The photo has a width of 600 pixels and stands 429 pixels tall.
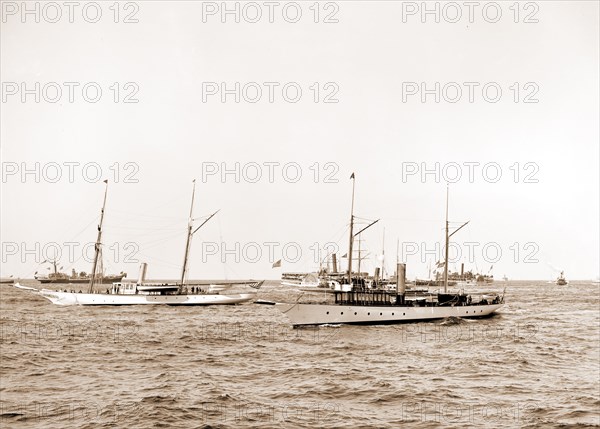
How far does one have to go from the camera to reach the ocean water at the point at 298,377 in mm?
19547

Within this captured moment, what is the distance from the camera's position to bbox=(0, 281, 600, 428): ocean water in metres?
19.5

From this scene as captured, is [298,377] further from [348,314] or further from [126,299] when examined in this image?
[126,299]

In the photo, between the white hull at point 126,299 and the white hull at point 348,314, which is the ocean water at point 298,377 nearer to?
the white hull at point 348,314

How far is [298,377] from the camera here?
1054 inches

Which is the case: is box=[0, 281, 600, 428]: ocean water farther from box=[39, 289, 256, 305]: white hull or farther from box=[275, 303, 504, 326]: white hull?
box=[39, 289, 256, 305]: white hull

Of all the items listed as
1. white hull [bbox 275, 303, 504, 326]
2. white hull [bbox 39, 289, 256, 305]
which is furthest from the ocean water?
white hull [bbox 39, 289, 256, 305]

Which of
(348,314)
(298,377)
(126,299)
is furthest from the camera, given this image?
(126,299)

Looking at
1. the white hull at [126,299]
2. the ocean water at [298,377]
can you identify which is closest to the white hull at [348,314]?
the ocean water at [298,377]

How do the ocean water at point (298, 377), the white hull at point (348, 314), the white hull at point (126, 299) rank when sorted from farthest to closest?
1. the white hull at point (126, 299)
2. the white hull at point (348, 314)
3. the ocean water at point (298, 377)

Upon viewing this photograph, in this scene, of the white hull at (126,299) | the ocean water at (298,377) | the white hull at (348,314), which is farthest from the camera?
the white hull at (126,299)

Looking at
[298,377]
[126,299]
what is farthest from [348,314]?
[126,299]

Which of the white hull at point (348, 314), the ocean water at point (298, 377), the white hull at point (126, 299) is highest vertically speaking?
the white hull at point (348, 314)

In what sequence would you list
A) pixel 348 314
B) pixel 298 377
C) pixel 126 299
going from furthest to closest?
pixel 126 299, pixel 348 314, pixel 298 377

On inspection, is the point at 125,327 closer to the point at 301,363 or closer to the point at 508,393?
the point at 301,363
